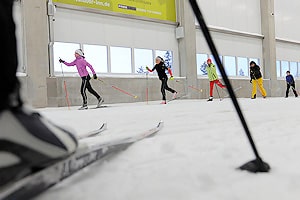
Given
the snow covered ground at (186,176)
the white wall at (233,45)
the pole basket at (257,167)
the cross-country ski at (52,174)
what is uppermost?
the white wall at (233,45)

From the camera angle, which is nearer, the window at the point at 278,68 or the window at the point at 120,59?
the window at the point at 120,59

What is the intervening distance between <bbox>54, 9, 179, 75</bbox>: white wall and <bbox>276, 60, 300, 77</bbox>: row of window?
7.69 metres

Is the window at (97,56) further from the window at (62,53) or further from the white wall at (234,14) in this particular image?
the white wall at (234,14)

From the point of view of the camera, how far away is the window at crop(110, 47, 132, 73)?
470 inches

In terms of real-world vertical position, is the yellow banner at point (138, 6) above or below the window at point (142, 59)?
above

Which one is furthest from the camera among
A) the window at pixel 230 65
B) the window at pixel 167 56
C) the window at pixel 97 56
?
the window at pixel 230 65

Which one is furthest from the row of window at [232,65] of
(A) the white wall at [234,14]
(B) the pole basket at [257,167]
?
(B) the pole basket at [257,167]

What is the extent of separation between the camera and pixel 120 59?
1214 centimetres

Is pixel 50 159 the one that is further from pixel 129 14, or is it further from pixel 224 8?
pixel 224 8

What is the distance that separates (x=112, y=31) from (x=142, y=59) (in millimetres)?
1637

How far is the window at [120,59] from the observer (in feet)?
39.1

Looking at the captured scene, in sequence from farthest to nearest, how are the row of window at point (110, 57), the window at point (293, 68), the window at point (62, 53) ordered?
the window at point (293, 68) → the row of window at point (110, 57) → the window at point (62, 53)

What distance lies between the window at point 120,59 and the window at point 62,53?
145 centimetres

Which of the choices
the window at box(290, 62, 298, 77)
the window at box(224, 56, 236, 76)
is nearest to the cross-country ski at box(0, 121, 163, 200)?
the window at box(224, 56, 236, 76)
